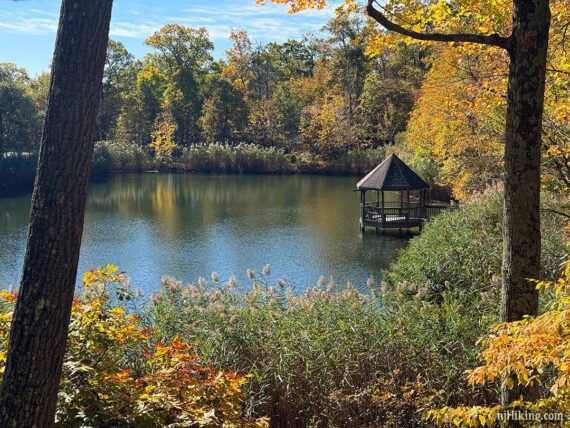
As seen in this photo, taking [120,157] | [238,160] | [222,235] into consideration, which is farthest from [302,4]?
[120,157]

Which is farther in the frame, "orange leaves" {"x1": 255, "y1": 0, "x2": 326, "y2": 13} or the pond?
the pond

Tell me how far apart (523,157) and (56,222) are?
2.18 metres

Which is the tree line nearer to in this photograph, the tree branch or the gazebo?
the gazebo

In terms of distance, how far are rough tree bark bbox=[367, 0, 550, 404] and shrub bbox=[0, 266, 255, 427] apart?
1.50 m

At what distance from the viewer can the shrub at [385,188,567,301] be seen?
7.12 meters

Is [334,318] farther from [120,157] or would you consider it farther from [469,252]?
[120,157]

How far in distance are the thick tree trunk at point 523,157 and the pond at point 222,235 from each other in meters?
6.94

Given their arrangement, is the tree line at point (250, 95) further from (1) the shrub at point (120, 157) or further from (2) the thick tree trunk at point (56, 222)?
(2) the thick tree trunk at point (56, 222)

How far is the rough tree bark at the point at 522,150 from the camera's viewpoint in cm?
270

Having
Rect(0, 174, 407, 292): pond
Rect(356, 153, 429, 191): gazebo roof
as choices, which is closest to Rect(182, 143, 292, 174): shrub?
Rect(0, 174, 407, 292): pond

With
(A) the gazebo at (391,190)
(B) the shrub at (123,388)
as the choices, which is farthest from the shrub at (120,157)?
(B) the shrub at (123,388)

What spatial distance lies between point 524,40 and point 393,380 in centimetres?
232

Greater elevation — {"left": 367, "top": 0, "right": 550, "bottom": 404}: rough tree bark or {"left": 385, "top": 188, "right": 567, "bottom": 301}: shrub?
{"left": 367, "top": 0, "right": 550, "bottom": 404}: rough tree bark

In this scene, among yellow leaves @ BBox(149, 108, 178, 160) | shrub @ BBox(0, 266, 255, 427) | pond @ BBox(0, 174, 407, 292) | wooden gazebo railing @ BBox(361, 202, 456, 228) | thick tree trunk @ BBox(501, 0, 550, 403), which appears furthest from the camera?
yellow leaves @ BBox(149, 108, 178, 160)
